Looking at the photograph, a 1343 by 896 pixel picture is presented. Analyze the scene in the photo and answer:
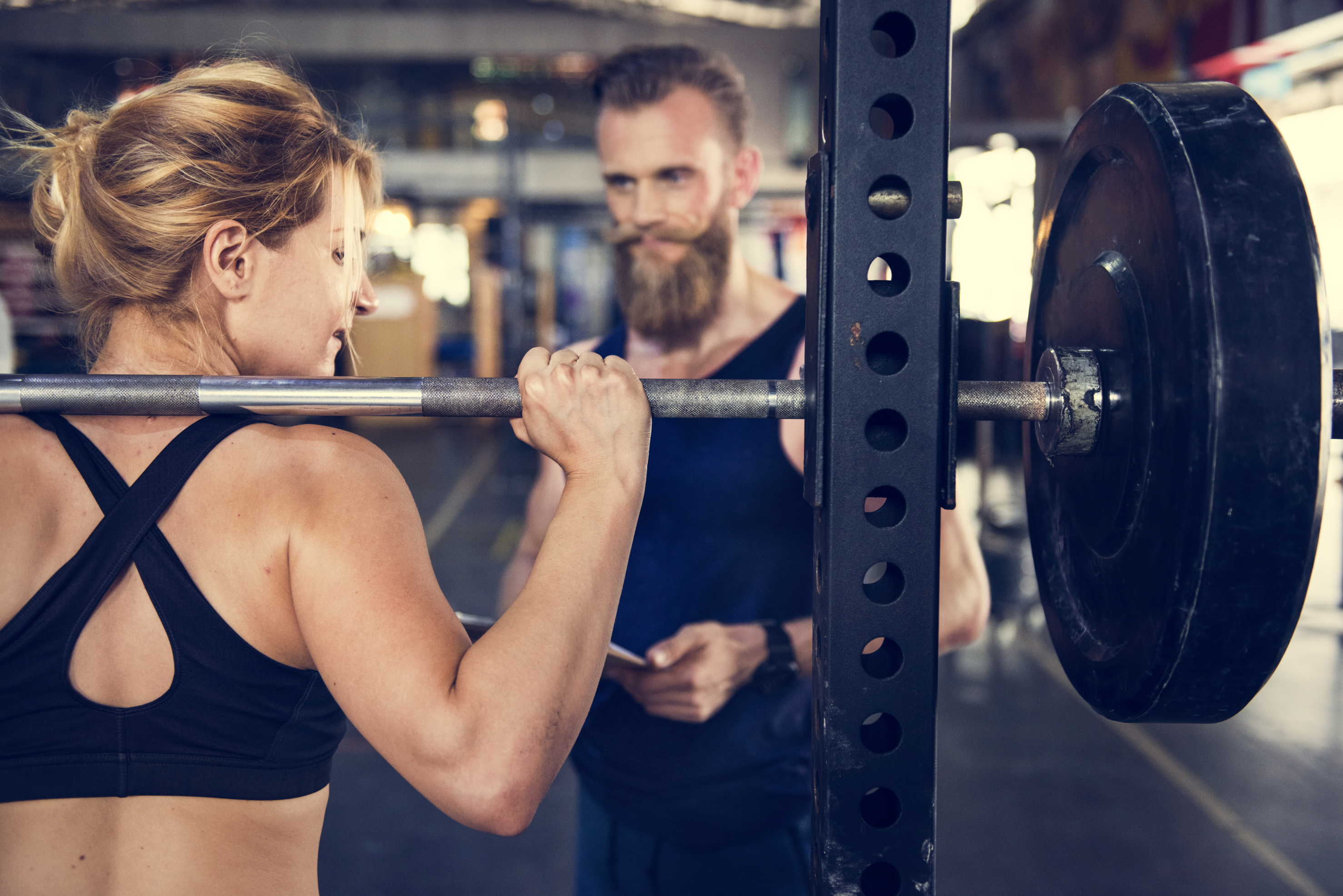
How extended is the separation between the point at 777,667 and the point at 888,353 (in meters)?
0.59

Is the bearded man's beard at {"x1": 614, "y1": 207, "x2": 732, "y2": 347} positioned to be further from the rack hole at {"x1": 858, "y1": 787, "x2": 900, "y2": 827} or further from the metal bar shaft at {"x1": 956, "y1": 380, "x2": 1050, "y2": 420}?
the rack hole at {"x1": 858, "y1": 787, "x2": 900, "y2": 827}

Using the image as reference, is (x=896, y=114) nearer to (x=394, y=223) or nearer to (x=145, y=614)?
(x=145, y=614)

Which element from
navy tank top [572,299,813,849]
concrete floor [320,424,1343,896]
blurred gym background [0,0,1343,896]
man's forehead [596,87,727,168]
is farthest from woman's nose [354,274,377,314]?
concrete floor [320,424,1343,896]

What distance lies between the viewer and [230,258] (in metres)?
0.74

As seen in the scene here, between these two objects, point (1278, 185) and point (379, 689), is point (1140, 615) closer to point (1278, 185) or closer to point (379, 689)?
point (1278, 185)

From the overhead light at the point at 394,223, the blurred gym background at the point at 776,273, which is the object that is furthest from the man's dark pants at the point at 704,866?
the overhead light at the point at 394,223

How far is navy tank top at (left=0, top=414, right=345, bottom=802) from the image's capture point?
0.66m

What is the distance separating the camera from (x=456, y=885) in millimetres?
2047

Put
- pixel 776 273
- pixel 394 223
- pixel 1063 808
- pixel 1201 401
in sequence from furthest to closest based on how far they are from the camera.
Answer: pixel 776 273 → pixel 394 223 → pixel 1063 808 → pixel 1201 401

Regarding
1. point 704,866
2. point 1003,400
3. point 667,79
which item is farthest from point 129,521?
point 667,79

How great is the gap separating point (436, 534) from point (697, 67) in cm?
417

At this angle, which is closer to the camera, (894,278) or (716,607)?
(894,278)

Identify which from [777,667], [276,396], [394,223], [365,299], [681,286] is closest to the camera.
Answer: [276,396]

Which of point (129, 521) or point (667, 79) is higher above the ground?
point (667, 79)
